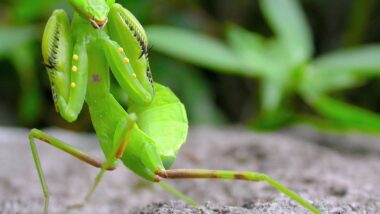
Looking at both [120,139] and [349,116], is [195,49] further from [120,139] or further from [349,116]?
[120,139]

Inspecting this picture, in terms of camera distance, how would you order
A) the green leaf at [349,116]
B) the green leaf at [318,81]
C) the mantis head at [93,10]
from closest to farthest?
the mantis head at [93,10] → the green leaf at [349,116] → the green leaf at [318,81]

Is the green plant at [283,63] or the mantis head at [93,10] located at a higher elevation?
the green plant at [283,63]

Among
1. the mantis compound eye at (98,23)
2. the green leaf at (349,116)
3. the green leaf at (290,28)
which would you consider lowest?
the mantis compound eye at (98,23)

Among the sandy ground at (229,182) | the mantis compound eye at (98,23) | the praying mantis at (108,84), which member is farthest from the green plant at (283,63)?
the mantis compound eye at (98,23)

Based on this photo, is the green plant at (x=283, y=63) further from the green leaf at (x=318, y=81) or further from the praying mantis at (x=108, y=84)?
the praying mantis at (x=108, y=84)

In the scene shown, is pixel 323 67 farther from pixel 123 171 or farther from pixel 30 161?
pixel 30 161

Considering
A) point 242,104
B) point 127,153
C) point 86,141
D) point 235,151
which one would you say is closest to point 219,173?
point 127,153
